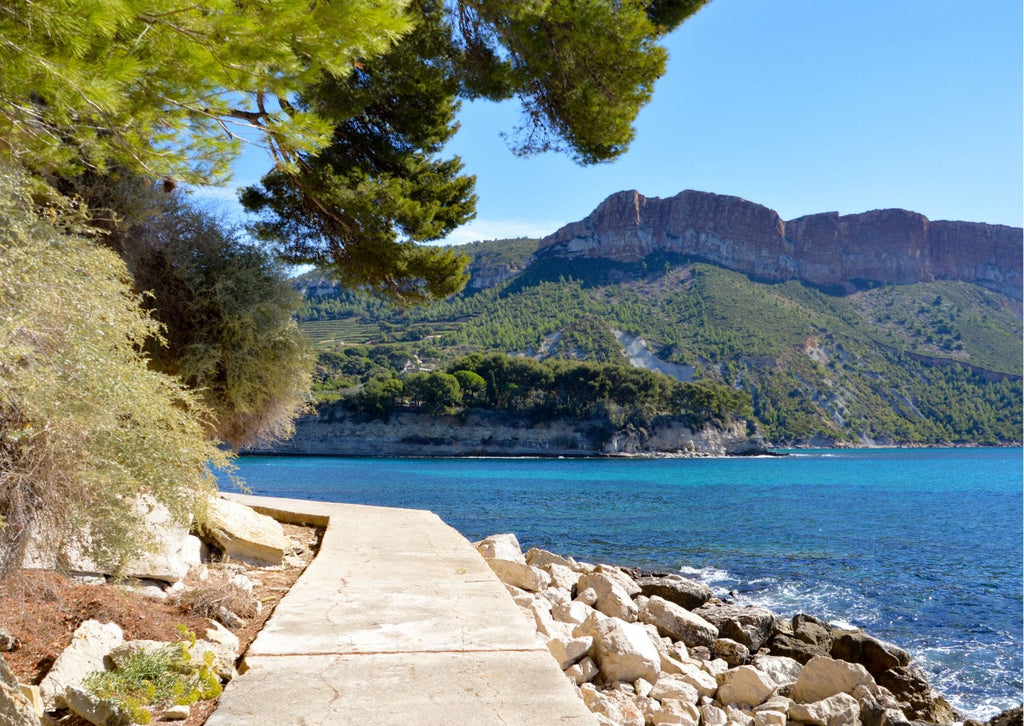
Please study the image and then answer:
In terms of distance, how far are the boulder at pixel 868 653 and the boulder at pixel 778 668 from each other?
3.73 feet

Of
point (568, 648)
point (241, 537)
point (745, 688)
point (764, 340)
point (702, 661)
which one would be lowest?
point (702, 661)

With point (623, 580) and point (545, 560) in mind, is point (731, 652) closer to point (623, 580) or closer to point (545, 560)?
point (623, 580)

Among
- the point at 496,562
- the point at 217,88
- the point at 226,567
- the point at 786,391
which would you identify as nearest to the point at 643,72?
the point at 217,88

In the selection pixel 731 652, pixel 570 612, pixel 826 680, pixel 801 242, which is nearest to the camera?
pixel 826 680

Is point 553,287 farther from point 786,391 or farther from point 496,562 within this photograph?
point 496,562

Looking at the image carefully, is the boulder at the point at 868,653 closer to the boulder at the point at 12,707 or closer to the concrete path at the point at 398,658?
the concrete path at the point at 398,658

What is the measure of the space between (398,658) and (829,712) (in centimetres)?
395

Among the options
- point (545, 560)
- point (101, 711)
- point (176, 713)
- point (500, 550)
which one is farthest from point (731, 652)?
point (101, 711)

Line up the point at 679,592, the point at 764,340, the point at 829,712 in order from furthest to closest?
1. the point at 764,340
2. the point at 679,592
3. the point at 829,712

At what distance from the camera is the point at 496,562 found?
716 cm

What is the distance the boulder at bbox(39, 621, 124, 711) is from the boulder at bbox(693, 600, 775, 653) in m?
6.27

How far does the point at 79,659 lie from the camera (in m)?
2.81

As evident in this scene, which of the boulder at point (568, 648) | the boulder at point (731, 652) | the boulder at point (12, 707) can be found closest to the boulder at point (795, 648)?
the boulder at point (731, 652)

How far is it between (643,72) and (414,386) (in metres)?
65.3
